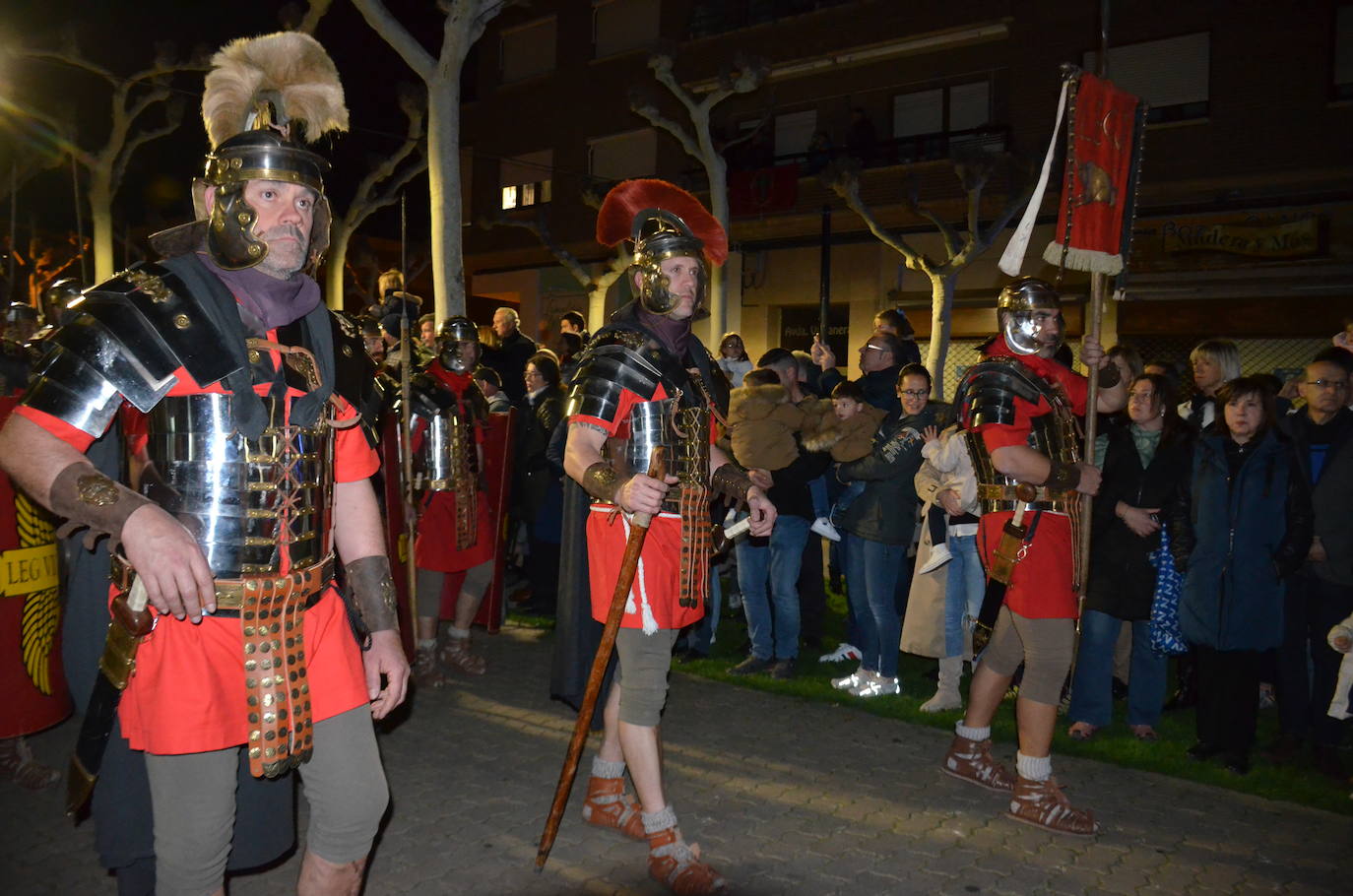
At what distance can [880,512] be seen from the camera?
6516 mm

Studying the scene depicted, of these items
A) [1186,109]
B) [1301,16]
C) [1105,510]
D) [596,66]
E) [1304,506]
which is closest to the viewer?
[1304,506]

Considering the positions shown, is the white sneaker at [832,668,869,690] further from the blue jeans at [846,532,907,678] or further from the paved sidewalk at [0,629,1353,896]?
the paved sidewalk at [0,629,1353,896]

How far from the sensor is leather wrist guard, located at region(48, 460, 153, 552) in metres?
2.12

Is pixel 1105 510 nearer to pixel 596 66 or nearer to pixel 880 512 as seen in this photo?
pixel 880 512

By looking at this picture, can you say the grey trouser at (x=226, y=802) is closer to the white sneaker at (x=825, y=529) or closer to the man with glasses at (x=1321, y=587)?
the white sneaker at (x=825, y=529)

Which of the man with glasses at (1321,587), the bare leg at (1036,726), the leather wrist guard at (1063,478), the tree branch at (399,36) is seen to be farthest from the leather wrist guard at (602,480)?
the tree branch at (399,36)

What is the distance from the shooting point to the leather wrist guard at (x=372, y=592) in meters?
2.69

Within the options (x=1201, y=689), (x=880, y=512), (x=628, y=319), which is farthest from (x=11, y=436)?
(x=1201, y=689)

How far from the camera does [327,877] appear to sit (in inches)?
96.7

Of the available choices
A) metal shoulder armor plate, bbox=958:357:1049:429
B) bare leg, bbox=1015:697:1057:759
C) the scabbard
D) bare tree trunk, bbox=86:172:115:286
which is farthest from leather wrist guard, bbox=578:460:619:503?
bare tree trunk, bbox=86:172:115:286

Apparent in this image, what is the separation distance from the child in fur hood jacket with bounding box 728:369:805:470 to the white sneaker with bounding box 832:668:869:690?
146 cm

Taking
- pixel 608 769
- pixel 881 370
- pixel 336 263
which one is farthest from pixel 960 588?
pixel 336 263

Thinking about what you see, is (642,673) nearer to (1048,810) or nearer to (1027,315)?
(1048,810)

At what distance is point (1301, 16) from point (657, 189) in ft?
59.4
